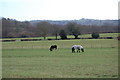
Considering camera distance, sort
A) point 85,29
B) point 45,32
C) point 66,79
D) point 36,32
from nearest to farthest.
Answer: point 66,79 < point 45,32 < point 36,32 < point 85,29

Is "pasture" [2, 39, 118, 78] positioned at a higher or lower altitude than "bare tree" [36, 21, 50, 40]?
lower

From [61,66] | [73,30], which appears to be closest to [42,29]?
[73,30]

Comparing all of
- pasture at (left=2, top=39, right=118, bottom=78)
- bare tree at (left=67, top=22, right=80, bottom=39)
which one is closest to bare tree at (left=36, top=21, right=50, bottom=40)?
bare tree at (left=67, top=22, right=80, bottom=39)

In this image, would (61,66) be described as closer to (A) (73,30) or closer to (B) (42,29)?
(A) (73,30)

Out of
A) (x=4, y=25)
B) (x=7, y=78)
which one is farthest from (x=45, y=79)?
(x=4, y=25)

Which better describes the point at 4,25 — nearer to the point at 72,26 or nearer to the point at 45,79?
the point at 72,26

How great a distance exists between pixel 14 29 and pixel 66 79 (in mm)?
100595

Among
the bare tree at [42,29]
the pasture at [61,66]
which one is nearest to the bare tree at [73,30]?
the bare tree at [42,29]

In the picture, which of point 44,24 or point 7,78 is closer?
point 7,78

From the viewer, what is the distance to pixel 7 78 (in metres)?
12.9

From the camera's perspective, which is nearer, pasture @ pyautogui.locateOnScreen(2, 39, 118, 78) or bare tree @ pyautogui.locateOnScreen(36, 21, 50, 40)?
pasture @ pyautogui.locateOnScreen(2, 39, 118, 78)

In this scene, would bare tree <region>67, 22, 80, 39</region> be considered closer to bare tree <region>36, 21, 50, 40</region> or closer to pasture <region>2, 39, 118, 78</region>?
bare tree <region>36, 21, 50, 40</region>

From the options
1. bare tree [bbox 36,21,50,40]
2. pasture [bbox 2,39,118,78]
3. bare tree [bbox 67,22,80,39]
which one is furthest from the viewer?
bare tree [bbox 36,21,50,40]

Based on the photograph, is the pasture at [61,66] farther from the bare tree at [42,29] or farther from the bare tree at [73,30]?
the bare tree at [42,29]
